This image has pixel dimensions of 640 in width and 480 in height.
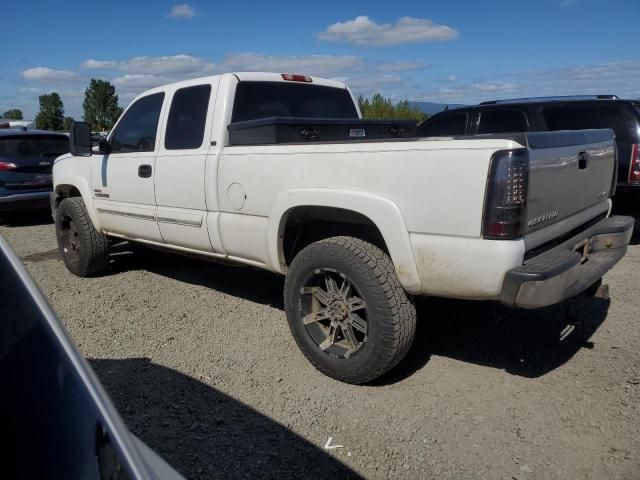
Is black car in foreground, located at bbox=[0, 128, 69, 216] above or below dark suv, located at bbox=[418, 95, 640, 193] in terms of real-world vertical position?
below

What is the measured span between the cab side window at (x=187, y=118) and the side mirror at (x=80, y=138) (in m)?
1.10

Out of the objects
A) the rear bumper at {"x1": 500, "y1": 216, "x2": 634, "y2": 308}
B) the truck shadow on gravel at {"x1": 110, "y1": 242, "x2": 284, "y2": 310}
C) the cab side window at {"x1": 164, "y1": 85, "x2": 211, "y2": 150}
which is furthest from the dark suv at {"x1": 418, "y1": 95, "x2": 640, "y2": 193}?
the cab side window at {"x1": 164, "y1": 85, "x2": 211, "y2": 150}

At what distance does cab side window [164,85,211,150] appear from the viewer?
4.30m

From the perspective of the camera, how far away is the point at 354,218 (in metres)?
3.38

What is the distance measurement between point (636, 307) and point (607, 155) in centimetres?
157

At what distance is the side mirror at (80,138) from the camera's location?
515 cm

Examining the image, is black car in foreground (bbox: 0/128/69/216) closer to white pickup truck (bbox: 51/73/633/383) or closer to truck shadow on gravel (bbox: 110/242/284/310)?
truck shadow on gravel (bbox: 110/242/284/310)

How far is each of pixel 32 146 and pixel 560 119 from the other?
28.5ft

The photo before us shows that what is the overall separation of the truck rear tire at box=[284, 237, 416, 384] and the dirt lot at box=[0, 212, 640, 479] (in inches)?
7.6

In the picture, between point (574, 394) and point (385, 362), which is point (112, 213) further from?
point (574, 394)

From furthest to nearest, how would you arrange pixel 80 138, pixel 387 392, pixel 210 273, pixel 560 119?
pixel 560 119 < pixel 210 273 < pixel 80 138 < pixel 387 392

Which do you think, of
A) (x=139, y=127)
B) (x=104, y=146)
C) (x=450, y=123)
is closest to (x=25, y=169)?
(x=104, y=146)

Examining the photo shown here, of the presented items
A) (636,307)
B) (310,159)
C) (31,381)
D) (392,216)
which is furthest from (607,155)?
(31,381)

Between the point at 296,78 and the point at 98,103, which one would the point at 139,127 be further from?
the point at 98,103
